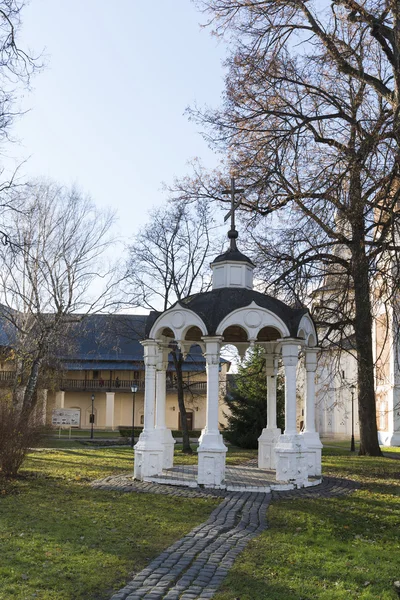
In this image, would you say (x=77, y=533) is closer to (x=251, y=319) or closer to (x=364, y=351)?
(x=251, y=319)

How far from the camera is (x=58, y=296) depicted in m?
27.6

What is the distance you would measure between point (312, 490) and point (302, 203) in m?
6.92

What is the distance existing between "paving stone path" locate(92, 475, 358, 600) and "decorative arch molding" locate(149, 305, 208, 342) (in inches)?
134

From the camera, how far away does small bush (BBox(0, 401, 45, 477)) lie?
44.2ft

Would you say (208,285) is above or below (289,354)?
above

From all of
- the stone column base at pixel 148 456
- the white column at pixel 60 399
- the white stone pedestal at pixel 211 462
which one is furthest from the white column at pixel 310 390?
the white column at pixel 60 399

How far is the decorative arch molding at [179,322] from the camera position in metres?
14.3

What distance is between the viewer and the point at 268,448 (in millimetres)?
16734

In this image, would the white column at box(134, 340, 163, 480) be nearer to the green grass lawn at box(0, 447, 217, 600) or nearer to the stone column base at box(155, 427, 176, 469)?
the stone column base at box(155, 427, 176, 469)

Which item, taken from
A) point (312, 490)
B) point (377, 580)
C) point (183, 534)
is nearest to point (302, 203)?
point (312, 490)

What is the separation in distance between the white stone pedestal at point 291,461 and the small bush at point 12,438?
546cm

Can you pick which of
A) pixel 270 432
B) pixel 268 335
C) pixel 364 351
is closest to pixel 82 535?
pixel 270 432

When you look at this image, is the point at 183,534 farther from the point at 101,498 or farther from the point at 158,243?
the point at 158,243

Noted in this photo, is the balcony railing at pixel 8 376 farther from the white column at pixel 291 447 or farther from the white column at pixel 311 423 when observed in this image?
the white column at pixel 291 447
